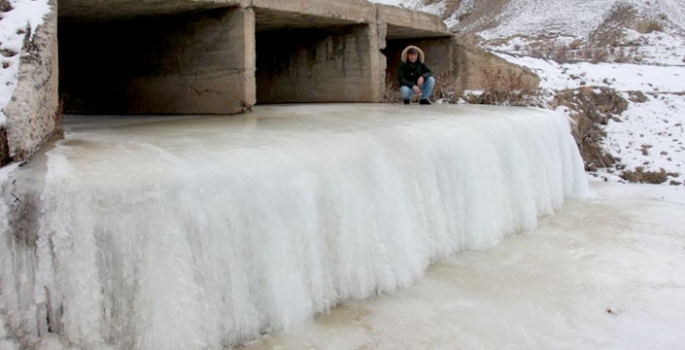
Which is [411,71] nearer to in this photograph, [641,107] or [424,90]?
[424,90]

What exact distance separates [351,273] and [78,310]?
1.95 metres

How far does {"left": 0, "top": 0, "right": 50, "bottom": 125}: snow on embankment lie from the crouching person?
19.5 ft

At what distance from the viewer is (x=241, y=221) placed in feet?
12.8

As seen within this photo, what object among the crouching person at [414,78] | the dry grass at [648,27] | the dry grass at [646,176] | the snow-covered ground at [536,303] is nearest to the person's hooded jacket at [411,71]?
the crouching person at [414,78]

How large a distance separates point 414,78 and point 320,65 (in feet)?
5.47

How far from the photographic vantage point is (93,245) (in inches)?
131

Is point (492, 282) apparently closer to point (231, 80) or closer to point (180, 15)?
point (231, 80)

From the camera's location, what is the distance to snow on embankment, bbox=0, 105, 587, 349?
3355 millimetres

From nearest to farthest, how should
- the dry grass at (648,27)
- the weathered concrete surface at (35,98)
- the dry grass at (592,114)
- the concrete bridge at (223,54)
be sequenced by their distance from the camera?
1. the weathered concrete surface at (35,98)
2. the concrete bridge at (223,54)
3. the dry grass at (592,114)
4. the dry grass at (648,27)

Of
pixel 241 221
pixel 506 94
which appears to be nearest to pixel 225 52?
pixel 241 221

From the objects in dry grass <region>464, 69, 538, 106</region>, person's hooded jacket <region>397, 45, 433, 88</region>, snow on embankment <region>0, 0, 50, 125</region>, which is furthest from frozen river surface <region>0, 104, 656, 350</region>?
dry grass <region>464, 69, 538, 106</region>

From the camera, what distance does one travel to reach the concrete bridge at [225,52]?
7.84 m

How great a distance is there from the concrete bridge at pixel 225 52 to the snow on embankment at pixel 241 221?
1662mm

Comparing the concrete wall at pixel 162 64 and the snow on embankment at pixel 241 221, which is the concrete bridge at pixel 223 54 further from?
the snow on embankment at pixel 241 221
